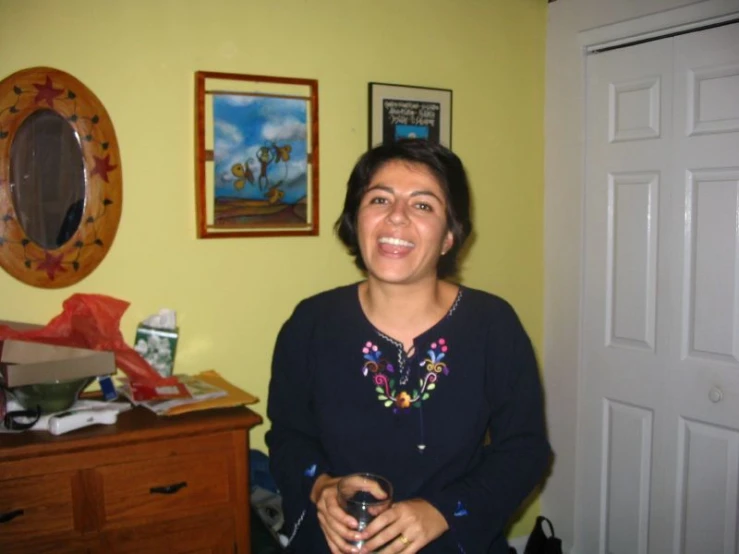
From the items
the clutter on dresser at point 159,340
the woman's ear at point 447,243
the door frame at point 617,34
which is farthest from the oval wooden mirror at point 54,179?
the door frame at point 617,34

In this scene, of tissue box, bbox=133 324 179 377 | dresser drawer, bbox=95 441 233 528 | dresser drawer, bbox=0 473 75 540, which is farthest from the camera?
tissue box, bbox=133 324 179 377

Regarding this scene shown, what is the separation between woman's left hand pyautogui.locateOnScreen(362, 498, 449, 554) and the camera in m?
1.16

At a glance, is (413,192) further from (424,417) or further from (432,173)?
(424,417)

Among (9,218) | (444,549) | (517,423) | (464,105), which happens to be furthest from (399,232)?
(464,105)

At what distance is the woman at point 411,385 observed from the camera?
4.35ft

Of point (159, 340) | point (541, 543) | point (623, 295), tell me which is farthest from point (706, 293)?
point (159, 340)

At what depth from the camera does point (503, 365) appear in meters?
1.38

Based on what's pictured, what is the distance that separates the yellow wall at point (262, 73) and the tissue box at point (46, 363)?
32cm

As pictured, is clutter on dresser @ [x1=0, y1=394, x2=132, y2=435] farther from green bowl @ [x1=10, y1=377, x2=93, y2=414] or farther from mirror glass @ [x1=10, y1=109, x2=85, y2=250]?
mirror glass @ [x1=10, y1=109, x2=85, y2=250]

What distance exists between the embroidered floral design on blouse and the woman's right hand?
0.66ft

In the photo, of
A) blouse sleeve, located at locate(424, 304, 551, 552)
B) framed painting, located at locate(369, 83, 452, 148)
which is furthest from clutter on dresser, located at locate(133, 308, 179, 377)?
blouse sleeve, located at locate(424, 304, 551, 552)

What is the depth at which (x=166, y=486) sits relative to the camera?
1.77 meters

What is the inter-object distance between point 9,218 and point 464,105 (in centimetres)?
171

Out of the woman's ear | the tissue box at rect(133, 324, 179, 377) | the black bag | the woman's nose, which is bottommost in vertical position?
the black bag
